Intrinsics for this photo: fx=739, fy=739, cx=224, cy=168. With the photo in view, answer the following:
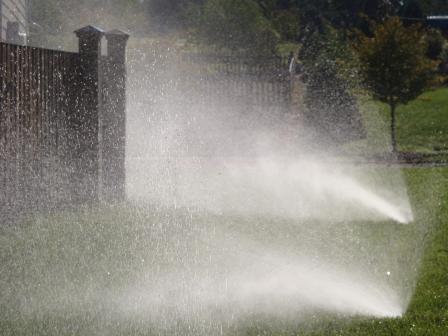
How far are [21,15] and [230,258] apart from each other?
15845mm

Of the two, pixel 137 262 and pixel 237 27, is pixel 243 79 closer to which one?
pixel 237 27

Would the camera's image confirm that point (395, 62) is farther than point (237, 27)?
No

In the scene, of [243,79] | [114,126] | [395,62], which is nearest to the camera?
[114,126]

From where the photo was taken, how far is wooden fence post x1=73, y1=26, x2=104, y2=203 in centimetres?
905

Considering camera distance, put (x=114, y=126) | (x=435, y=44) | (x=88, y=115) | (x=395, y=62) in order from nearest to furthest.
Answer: (x=88, y=115) < (x=114, y=126) < (x=395, y=62) < (x=435, y=44)

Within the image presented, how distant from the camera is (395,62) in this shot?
16.5 m

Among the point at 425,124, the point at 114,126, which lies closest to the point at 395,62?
the point at 425,124

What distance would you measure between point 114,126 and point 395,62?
901 cm

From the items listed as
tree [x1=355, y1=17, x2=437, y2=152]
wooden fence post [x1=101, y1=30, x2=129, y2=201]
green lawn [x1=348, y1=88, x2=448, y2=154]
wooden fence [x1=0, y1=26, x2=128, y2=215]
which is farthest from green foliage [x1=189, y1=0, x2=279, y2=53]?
wooden fence [x1=0, y1=26, x2=128, y2=215]

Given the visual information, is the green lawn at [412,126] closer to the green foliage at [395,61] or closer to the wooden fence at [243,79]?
the green foliage at [395,61]

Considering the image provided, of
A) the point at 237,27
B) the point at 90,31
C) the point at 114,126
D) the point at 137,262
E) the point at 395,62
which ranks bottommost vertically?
the point at 137,262

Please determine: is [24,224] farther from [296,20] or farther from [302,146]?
[296,20]

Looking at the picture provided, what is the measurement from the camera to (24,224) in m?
7.54

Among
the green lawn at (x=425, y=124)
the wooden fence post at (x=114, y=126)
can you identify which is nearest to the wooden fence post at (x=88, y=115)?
the wooden fence post at (x=114, y=126)
